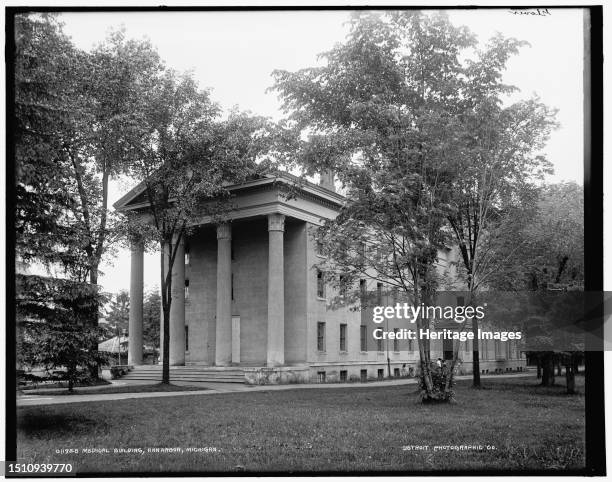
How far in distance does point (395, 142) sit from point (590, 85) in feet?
17.7

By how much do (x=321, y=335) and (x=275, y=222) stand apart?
640cm

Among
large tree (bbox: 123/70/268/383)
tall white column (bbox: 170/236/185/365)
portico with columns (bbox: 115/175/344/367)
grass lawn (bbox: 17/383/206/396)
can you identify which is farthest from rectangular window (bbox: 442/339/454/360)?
tall white column (bbox: 170/236/185/365)

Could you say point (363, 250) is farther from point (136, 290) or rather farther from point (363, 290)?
point (136, 290)

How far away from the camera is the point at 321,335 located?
30438mm

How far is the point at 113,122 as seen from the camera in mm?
14305

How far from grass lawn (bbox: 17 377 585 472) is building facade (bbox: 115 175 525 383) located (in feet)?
45.7

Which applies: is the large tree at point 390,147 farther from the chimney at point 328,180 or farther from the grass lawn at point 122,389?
the grass lawn at point 122,389

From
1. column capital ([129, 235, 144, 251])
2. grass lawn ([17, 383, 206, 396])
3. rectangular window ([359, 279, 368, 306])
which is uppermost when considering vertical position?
column capital ([129, 235, 144, 251])

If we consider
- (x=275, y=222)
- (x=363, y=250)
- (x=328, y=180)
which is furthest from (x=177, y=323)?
(x=363, y=250)

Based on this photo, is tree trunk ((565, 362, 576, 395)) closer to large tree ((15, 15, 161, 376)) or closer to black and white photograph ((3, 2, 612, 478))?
black and white photograph ((3, 2, 612, 478))

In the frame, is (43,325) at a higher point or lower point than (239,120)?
lower

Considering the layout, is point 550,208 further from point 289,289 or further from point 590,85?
point 289,289

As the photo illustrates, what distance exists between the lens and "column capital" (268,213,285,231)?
27.7 metres

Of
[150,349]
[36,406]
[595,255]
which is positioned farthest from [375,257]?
[150,349]
